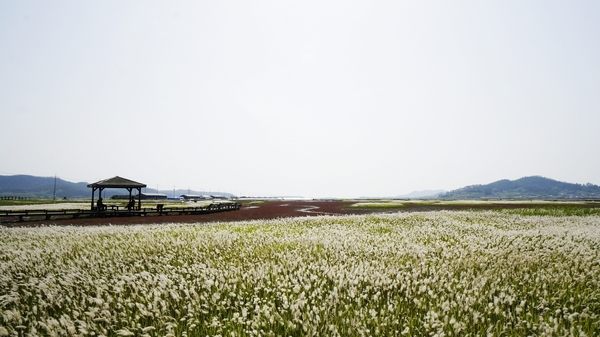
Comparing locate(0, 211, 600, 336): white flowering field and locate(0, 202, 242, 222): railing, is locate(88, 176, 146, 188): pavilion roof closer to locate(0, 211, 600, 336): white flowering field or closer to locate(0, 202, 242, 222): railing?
locate(0, 202, 242, 222): railing

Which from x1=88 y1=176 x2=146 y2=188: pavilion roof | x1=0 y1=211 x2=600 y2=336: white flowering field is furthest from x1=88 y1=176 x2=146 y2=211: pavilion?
x1=0 y1=211 x2=600 y2=336: white flowering field

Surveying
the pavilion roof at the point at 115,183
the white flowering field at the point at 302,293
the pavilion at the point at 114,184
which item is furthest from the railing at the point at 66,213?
the white flowering field at the point at 302,293

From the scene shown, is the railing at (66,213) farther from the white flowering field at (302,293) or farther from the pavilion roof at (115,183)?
the white flowering field at (302,293)

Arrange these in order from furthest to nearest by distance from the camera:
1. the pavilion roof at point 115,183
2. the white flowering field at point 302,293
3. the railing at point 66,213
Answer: the pavilion roof at point 115,183, the railing at point 66,213, the white flowering field at point 302,293

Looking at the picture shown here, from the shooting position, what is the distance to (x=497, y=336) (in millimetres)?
4656

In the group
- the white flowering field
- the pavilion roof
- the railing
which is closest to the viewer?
the white flowering field

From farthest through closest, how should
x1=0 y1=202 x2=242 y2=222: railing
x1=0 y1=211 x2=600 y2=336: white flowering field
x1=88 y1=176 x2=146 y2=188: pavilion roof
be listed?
1. x1=88 y1=176 x2=146 y2=188: pavilion roof
2. x1=0 y1=202 x2=242 y2=222: railing
3. x1=0 y1=211 x2=600 y2=336: white flowering field

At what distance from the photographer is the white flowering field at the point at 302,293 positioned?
4879 millimetres

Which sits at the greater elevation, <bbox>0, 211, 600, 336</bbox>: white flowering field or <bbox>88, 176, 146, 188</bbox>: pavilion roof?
<bbox>88, 176, 146, 188</bbox>: pavilion roof

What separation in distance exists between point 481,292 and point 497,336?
1877 mm

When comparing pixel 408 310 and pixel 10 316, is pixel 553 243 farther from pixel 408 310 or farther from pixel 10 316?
pixel 10 316

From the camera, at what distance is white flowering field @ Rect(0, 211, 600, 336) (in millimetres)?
4879

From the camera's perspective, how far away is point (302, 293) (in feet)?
17.8

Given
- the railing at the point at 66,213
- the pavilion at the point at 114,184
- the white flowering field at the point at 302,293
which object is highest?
the pavilion at the point at 114,184
